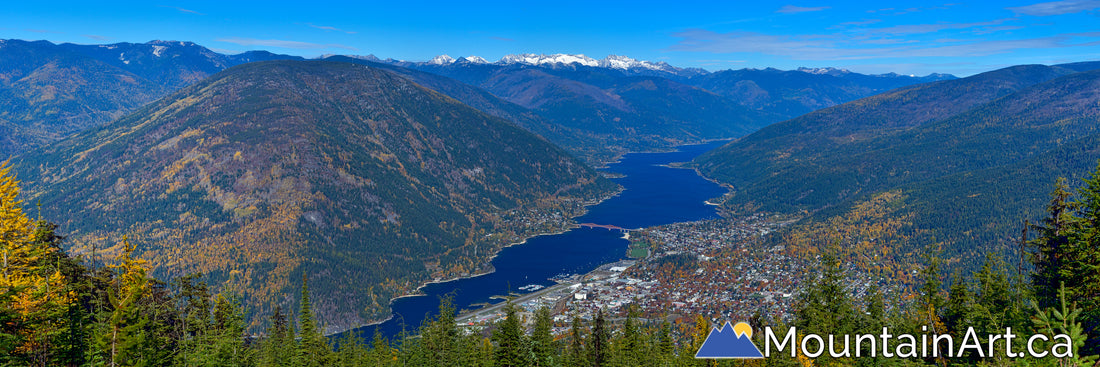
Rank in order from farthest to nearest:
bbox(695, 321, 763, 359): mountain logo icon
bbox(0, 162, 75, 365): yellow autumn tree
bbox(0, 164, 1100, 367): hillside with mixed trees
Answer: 1. bbox(695, 321, 763, 359): mountain logo icon
2. bbox(0, 164, 1100, 367): hillside with mixed trees
3. bbox(0, 162, 75, 365): yellow autumn tree

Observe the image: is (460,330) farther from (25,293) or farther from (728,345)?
(25,293)

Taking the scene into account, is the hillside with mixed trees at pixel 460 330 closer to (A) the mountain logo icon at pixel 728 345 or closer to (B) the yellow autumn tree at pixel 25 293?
(B) the yellow autumn tree at pixel 25 293

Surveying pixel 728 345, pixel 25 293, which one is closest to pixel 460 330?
pixel 728 345

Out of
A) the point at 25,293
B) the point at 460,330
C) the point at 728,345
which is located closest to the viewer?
the point at 25,293

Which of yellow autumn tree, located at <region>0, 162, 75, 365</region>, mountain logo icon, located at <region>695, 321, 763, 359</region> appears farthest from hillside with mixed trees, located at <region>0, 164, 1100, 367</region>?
mountain logo icon, located at <region>695, 321, 763, 359</region>

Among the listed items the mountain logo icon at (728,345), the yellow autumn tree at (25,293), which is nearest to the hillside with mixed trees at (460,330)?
the yellow autumn tree at (25,293)

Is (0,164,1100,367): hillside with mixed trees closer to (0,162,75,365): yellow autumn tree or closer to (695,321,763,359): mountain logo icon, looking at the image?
(0,162,75,365): yellow autumn tree
